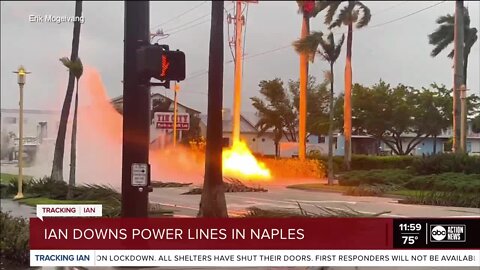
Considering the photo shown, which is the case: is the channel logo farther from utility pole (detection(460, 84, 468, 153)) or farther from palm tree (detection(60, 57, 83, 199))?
palm tree (detection(60, 57, 83, 199))

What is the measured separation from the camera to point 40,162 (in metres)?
3.71

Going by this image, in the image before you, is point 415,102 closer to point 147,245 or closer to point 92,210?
point 147,245

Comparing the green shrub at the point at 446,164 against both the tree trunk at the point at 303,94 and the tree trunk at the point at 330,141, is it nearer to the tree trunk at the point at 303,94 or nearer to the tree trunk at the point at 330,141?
the tree trunk at the point at 330,141

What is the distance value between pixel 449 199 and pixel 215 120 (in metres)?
1.51

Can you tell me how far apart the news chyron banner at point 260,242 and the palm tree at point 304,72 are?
503 mm

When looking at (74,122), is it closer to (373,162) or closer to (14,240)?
(14,240)

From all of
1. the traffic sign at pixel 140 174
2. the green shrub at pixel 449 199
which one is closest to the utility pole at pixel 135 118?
the traffic sign at pixel 140 174

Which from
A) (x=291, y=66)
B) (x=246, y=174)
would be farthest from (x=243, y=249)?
(x=291, y=66)

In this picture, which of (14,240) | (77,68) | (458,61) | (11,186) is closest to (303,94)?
(458,61)

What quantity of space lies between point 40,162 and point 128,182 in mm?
640

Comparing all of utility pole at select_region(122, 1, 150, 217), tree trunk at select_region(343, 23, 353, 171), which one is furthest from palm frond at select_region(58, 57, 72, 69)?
tree trunk at select_region(343, 23, 353, 171)

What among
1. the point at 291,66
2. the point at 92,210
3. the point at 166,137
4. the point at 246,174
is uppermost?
the point at 291,66

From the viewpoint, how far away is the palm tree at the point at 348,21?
11.4 ft

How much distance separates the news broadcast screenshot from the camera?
3418 mm
